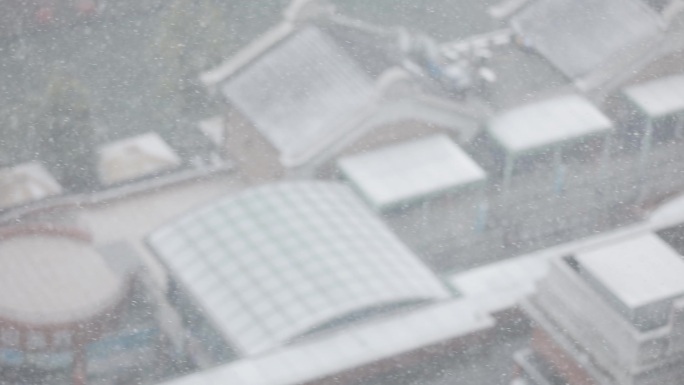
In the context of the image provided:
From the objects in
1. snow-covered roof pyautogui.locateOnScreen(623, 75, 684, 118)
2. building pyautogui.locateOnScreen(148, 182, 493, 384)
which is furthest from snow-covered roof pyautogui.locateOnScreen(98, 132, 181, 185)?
snow-covered roof pyautogui.locateOnScreen(623, 75, 684, 118)

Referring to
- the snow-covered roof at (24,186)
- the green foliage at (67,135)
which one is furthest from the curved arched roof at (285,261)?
the green foliage at (67,135)

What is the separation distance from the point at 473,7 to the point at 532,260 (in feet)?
56.6

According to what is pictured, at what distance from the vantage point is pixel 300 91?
24.5 m

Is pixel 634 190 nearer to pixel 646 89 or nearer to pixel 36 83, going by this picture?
pixel 646 89

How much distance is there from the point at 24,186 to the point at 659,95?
14156mm

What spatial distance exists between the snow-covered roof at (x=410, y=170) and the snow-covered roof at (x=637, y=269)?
21.6 feet

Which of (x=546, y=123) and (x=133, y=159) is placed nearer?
(x=546, y=123)

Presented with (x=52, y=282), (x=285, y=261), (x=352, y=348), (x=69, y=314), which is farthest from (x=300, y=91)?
(x=352, y=348)

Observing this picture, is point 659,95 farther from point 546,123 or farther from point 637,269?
point 637,269

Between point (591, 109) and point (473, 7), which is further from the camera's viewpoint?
point (473, 7)

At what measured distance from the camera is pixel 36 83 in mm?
30234

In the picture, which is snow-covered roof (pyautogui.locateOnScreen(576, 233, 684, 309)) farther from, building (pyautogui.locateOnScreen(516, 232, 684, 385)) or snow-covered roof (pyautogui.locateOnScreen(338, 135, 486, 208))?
snow-covered roof (pyautogui.locateOnScreen(338, 135, 486, 208))

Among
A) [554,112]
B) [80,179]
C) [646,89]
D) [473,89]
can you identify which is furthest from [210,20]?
Answer: [646,89]

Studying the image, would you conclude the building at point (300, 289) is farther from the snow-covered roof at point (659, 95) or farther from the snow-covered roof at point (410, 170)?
the snow-covered roof at point (659, 95)
